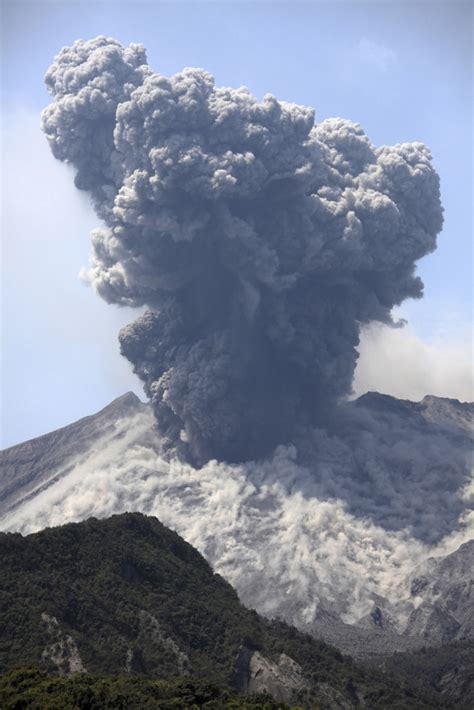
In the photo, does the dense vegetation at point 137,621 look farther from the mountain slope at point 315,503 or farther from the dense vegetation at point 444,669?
the mountain slope at point 315,503

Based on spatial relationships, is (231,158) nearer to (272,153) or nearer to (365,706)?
(272,153)

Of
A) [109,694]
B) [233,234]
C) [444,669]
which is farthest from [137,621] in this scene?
[233,234]

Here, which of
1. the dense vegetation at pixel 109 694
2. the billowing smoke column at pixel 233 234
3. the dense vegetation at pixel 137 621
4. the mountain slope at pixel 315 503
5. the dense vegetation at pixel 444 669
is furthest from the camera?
the billowing smoke column at pixel 233 234

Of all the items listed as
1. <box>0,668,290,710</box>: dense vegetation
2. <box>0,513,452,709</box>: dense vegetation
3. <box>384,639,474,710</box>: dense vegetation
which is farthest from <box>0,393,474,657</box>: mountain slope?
<box>0,668,290,710</box>: dense vegetation

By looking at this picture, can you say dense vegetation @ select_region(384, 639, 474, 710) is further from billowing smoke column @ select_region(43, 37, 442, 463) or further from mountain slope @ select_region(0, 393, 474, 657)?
billowing smoke column @ select_region(43, 37, 442, 463)

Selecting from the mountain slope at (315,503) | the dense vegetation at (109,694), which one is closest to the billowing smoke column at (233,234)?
the mountain slope at (315,503)

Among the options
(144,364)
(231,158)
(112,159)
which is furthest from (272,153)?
(144,364)
